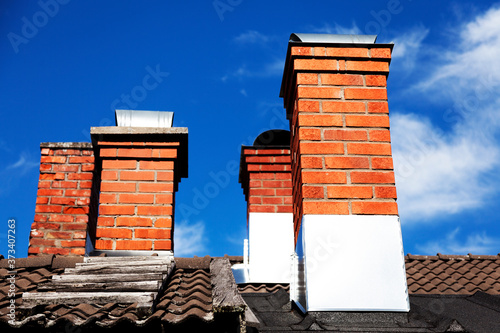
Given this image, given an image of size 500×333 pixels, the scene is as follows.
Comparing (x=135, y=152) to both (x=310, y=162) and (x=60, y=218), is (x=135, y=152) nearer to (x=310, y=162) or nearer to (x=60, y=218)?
(x=60, y=218)

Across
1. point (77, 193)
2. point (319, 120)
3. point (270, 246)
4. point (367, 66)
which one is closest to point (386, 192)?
point (319, 120)

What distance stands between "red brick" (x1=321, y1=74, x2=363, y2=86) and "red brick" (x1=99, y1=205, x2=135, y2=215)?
6.62 feet

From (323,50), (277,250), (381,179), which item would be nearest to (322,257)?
(381,179)

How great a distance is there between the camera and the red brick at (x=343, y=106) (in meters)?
3.16

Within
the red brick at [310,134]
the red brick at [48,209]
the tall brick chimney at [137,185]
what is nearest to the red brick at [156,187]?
the tall brick chimney at [137,185]

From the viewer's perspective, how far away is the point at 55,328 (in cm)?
232

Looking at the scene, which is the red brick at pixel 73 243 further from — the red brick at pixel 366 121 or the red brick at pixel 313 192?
the red brick at pixel 366 121

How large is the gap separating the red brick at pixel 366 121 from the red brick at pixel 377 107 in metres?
0.04

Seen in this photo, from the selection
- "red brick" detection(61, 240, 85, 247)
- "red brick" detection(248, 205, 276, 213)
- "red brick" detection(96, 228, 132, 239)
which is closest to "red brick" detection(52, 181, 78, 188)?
"red brick" detection(61, 240, 85, 247)

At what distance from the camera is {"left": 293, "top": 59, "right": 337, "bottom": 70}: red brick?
3.27 meters

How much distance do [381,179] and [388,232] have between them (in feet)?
1.12

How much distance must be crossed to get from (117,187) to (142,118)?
0.77 metres

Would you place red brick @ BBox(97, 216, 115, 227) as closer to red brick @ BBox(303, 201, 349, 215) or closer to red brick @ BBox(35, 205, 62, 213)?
red brick @ BBox(35, 205, 62, 213)

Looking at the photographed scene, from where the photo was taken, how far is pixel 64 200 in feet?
16.4
